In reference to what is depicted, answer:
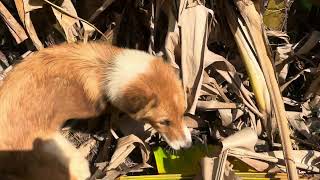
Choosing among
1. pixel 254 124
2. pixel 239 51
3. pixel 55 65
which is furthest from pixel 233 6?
pixel 55 65

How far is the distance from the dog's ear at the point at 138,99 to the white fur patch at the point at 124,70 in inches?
3.3

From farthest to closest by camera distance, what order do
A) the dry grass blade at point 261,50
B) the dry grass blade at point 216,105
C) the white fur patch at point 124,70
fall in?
the dry grass blade at point 216,105 → the white fur patch at point 124,70 → the dry grass blade at point 261,50

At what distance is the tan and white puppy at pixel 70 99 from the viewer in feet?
12.8

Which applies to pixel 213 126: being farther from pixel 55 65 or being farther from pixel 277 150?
pixel 55 65

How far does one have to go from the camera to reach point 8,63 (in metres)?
4.80

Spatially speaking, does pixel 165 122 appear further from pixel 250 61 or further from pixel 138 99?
Answer: pixel 250 61

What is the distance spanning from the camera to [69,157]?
400 cm

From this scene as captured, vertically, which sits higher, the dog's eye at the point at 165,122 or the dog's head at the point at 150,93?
the dog's head at the point at 150,93

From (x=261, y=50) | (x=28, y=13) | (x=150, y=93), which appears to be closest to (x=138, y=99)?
(x=150, y=93)

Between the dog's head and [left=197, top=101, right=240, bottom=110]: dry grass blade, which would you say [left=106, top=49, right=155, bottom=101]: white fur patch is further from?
[left=197, top=101, right=240, bottom=110]: dry grass blade

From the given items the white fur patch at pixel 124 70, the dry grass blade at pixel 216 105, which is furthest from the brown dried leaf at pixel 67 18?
the dry grass blade at pixel 216 105

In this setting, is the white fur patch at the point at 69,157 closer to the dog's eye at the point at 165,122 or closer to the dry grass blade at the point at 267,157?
the dog's eye at the point at 165,122

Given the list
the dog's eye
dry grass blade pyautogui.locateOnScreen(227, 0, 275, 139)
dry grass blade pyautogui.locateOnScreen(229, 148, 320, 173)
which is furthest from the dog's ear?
dry grass blade pyautogui.locateOnScreen(227, 0, 275, 139)

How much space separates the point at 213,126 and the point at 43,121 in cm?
128
